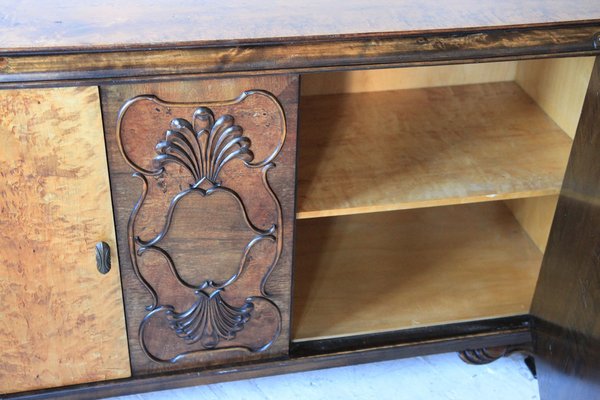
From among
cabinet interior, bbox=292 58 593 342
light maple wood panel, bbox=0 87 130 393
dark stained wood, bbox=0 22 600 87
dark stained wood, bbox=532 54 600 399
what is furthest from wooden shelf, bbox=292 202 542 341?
dark stained wood, bbox=0 22 600 87

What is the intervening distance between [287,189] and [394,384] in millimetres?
506

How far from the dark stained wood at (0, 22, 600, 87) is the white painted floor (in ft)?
2.12

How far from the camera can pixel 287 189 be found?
1.14m

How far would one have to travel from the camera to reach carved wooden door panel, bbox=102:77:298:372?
3.40 ft

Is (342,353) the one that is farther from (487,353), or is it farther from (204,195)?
(204,195)

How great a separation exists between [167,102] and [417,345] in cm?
64

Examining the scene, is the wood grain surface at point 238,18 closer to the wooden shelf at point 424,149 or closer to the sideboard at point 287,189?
the sideboard at point 287,189

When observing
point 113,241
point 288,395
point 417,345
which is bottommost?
point 288,395

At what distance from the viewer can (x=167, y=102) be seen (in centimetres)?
102

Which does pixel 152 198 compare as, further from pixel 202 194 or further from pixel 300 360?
pixel 300 360

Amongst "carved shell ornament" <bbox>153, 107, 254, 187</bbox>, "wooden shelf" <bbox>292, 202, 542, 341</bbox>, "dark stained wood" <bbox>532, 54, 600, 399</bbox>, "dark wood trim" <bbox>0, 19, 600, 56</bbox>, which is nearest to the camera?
"dark wood trim" <bbox>0, 19, 600, 56</bbox>

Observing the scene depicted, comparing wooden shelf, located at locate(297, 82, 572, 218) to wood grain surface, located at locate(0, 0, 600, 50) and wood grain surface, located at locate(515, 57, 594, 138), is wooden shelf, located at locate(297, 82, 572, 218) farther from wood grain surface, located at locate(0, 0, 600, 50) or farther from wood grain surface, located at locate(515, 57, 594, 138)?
wood grain surface, located at locate(0, 0, 600, 50)

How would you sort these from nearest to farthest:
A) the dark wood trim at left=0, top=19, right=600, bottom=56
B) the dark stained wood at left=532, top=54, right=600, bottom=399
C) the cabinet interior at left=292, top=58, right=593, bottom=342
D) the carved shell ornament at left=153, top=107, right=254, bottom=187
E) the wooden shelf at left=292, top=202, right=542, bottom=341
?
the dark wood trim at left=0, top=19, right=600, bottom=56, the carved shell ornament at left=153, top=107, right=254, bottom=187, the dark stained wood at left=532, top=54, right=600, bottom=399, the cabinet interior at left=292, top=58, right=593, bottom=342, the wooden shelf at left=292, top=202, right=542, bottom=341

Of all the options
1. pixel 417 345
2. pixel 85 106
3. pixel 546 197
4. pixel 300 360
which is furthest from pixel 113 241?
pixel 546 197
